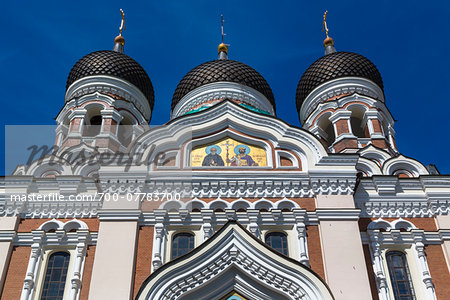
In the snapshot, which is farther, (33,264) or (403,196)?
(403,196)

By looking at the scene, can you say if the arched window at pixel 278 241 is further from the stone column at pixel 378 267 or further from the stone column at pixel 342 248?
the stone column at pixel 378 267

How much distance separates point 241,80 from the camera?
16391 mm

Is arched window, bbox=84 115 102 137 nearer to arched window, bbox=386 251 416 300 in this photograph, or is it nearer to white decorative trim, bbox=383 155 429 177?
white decorative trim, bbox=383 155 429 177

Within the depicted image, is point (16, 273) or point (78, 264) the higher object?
point (78, 264)

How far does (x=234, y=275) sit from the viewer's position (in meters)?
9.29

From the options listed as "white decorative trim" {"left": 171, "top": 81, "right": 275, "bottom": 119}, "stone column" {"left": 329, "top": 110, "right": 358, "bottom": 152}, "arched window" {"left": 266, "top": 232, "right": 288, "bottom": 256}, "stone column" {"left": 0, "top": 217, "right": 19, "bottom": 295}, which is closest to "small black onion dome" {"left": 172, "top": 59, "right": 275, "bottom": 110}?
"white decorative trim" {"left": 171, "top": 81, "right": 275, "bottom": 119}

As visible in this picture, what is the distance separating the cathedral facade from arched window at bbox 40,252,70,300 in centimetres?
2

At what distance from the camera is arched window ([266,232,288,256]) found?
9.83 metres

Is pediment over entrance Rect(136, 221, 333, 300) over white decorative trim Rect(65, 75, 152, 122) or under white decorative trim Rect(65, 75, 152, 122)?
under

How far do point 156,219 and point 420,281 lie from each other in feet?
15.1

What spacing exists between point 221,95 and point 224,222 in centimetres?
640

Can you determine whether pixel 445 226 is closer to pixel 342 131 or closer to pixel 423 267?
pixel 423 267

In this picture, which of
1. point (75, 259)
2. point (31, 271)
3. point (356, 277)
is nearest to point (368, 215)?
point (356, 277)

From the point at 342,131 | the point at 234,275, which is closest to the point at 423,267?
the point at 234,275
